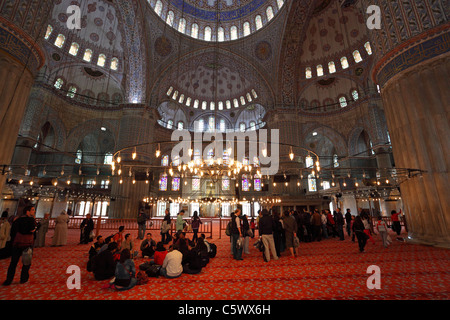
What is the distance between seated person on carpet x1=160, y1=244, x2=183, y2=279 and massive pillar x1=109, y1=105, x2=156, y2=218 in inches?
410

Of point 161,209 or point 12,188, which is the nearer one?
point 12,188

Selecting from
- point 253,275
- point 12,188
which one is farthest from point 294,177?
point 12,188

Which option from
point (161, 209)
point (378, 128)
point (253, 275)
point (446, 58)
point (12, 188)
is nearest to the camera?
point (253, 275)

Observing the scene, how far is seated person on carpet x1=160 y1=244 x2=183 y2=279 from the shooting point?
373 cm

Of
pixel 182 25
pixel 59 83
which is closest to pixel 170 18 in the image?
pixel 182 25

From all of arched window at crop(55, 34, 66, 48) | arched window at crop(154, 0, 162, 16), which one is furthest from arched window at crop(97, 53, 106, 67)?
arched window at crop(154, 0, 162, 16)

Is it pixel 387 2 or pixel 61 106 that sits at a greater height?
pixel 61 106

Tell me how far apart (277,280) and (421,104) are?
697 centimetres

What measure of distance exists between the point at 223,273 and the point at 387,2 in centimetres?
1016

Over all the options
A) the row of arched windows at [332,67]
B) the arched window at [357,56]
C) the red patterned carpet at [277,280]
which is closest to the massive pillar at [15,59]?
the red patterned carpet at [277,280]

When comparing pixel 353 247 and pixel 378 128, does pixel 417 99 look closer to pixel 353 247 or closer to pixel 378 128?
pixel 353 247

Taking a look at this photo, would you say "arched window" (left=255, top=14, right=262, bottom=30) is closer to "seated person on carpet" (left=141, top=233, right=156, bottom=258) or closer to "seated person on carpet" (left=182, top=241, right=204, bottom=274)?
"seated person on carpet" (left=141, top=233, right=156, bottom=258)

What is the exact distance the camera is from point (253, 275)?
3904 millimetres

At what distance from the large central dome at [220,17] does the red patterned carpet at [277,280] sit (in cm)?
1819
